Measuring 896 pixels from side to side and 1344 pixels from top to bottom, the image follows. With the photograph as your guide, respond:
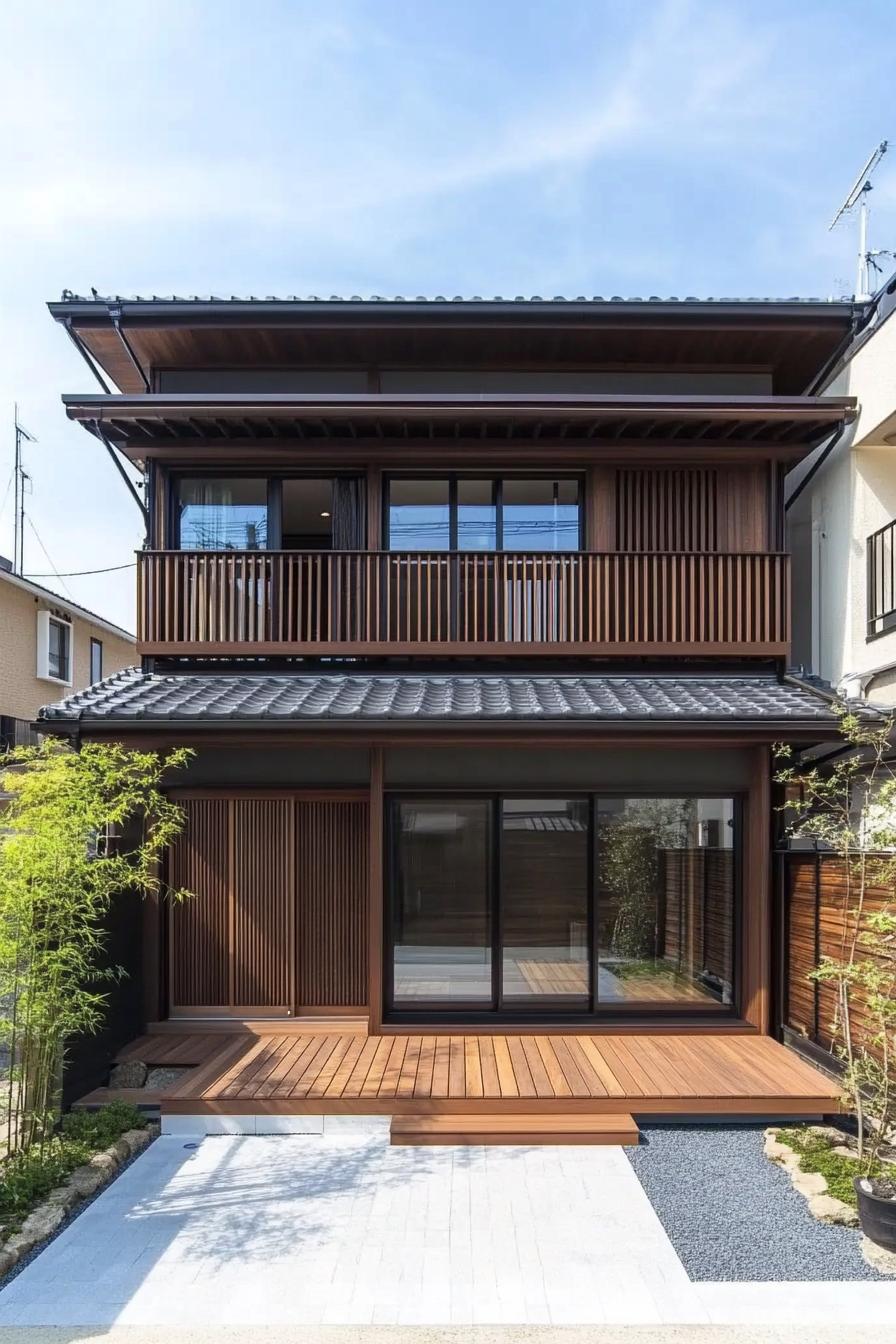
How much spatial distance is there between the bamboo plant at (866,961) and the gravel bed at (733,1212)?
54 centimetres

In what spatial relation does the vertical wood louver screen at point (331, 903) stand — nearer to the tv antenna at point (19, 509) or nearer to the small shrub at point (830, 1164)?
the small shrub at point (830, 1164)

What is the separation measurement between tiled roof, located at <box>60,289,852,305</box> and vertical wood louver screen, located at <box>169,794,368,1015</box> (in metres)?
4.56

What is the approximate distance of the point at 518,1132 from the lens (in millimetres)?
5234

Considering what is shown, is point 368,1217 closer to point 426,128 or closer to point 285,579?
point 285,579

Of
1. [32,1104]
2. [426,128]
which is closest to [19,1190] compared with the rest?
[32,1104]

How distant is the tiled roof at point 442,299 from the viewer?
24.4 ft

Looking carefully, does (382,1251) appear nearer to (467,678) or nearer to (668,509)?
(467,678)

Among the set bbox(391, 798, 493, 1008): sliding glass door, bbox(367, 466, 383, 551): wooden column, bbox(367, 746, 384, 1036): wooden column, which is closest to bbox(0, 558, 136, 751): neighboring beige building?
bbox(367, 466, 383, 551): wooden column

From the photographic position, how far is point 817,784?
5.14m

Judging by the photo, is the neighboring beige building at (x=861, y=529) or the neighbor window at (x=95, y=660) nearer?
the neighboring beige building at (x=861, y=529)

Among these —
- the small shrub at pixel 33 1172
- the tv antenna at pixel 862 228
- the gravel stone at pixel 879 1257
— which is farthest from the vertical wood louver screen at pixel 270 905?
the tv antenna at pixel 862 228

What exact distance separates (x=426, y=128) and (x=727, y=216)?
3.89 m

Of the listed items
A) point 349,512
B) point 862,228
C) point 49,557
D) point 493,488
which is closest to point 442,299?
point 493,488

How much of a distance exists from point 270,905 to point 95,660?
1561cm
